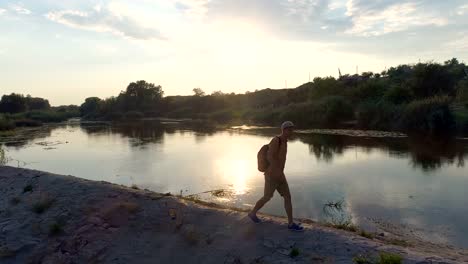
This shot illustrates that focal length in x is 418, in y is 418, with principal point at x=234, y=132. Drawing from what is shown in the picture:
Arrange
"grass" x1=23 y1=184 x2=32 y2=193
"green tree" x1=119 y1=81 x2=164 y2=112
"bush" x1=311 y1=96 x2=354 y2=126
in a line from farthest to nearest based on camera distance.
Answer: "green tree" x1=119 y1=81 x2=164 y2=112 → "bush" x1=311 y1=96 x2=354 y2=126 → "grass" x1=23 y1=184 x2=32 y2=193

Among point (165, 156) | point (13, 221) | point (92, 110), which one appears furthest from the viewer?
point (92, 110)

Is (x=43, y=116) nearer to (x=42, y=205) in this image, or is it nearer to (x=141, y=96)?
(x=141, y=96)

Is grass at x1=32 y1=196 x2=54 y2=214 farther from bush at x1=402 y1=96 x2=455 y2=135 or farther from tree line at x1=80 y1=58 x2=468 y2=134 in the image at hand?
tree line at x1=80 y1=58 x2=468 y2=134

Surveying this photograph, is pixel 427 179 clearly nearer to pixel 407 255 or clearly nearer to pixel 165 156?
pixel 407 255

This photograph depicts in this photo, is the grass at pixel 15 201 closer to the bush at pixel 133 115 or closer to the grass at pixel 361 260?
the grass at pixel 361 260

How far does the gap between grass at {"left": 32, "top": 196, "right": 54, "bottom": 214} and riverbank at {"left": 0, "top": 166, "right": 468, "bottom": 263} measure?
2cm

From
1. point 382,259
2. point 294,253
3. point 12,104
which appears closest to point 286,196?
point 294,253

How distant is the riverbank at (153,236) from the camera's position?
20.9 feet

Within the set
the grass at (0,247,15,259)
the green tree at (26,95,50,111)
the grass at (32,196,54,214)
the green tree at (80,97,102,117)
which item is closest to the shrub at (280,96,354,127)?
the grass at (32,196,54,214)

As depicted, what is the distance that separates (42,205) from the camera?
28.4 ft

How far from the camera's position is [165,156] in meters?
22.7

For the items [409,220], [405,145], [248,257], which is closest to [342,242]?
[248,257]

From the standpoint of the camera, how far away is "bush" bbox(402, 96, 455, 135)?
33066 millimetres

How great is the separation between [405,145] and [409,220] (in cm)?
1607
